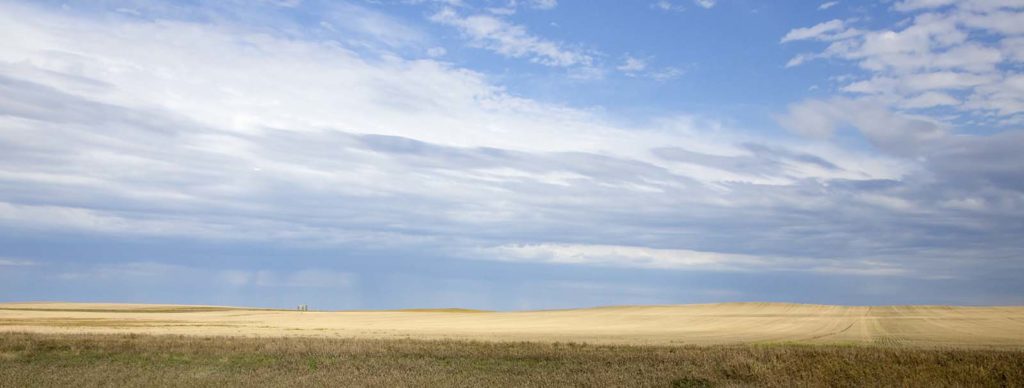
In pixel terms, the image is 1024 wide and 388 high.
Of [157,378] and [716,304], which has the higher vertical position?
[716,304]

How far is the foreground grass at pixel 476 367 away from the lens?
846 inches

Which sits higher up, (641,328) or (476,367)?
(641,328)

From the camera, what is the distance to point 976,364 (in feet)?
79.1

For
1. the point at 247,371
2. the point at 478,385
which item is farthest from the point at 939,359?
the point at 247,371

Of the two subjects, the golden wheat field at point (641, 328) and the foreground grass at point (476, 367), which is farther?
the golden wheat field at point (641, 328)

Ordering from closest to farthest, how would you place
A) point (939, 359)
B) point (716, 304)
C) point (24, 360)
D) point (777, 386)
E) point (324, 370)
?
point (777, 386) → point (324, 370) → point (939, 359) → point (24, 360) → point (716, 304)

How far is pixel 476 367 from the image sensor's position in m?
25.0

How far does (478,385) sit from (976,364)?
14438 mm

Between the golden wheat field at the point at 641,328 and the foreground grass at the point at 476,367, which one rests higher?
the golden wheat field at the point at 641,328

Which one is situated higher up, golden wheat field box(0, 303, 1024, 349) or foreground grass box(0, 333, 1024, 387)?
golden wheat field box(0, 303, 1024, 349)

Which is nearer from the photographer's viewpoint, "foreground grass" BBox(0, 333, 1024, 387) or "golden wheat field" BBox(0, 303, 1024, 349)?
"foreground grass" BBox(0, 333, 1024, 387)

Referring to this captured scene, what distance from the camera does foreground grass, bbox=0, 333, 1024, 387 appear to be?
846 inches

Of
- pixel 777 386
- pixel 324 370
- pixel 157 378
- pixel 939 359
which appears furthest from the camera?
pixel 939 359

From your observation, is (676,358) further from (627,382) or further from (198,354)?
(198,354)
